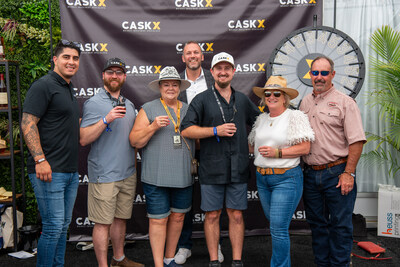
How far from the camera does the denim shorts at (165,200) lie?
2754mm

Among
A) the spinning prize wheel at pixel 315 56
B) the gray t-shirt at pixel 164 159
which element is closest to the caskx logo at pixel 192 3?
the spinning prize wheel at pixel 315 56

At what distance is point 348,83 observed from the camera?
122 inches

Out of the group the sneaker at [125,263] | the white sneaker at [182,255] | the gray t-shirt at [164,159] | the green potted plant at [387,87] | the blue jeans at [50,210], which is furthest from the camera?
the green potted plant at [387,87]

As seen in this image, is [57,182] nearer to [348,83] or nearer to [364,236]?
[348,83]

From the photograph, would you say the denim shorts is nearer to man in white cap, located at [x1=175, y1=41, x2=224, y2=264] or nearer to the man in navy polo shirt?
man in white cap, located at [x1=175, y1=41, x2=224, y2=264]

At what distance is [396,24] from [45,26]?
151 inches

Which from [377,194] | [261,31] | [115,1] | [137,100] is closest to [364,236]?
[377,194]

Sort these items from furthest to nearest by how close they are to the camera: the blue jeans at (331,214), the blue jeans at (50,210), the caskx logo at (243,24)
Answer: the caskx logo at (243,24)
the blue jeans at (331,214)
the blue jeans at (50,210)

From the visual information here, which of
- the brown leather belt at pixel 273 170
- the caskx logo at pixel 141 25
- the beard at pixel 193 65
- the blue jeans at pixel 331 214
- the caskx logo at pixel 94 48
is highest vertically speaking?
the caskx logo at pixel 141 25

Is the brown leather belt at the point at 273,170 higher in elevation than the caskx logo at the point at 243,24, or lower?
lower

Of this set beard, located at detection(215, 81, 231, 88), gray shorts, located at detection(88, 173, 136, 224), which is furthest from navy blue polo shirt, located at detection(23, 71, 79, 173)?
beard, located at detection(215, 81, 231, 88)

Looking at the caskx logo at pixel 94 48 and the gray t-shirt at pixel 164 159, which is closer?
the gray t-shirt at pixel 164 159

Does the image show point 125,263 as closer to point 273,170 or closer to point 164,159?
point 164,159

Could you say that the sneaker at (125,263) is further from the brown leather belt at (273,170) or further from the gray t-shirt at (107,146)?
the brown leather belt at (273,170)
